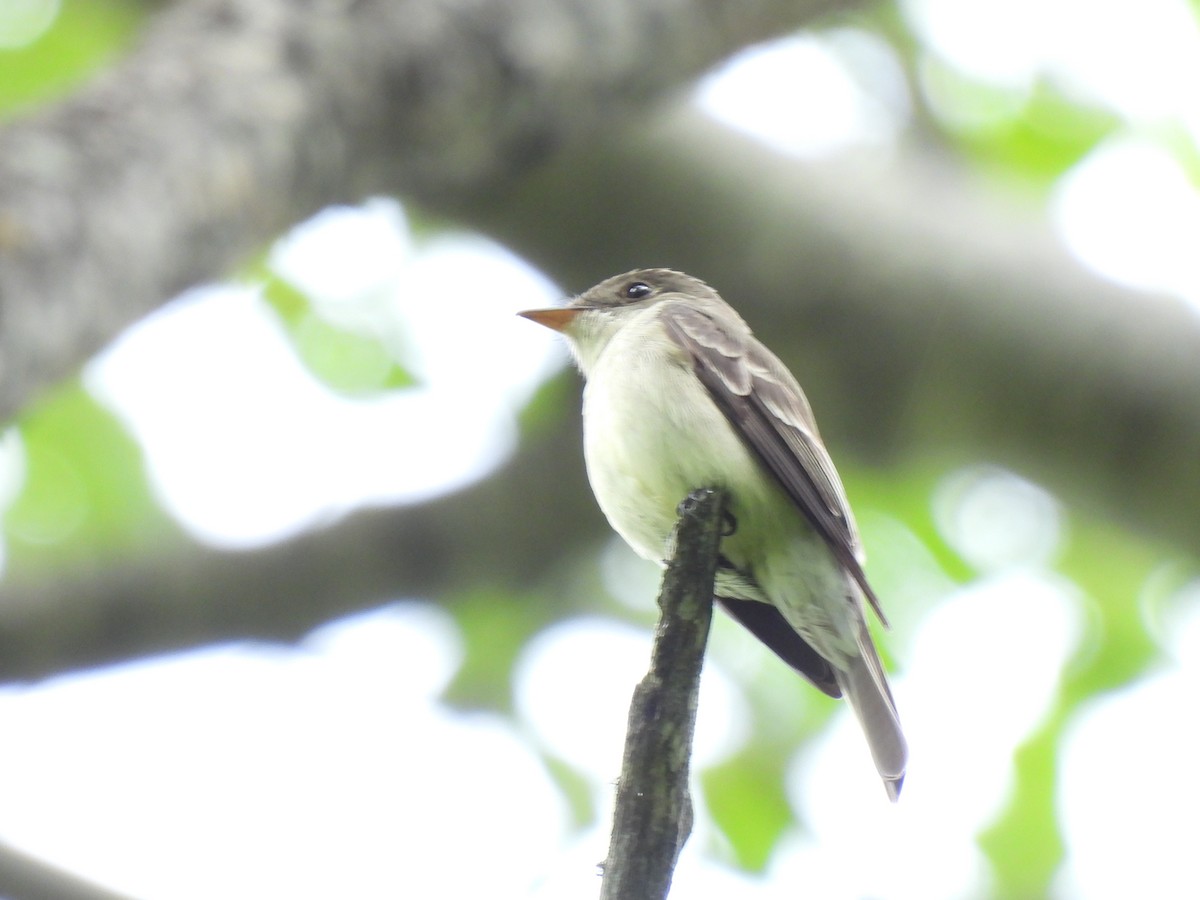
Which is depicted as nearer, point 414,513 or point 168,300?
point 168,300

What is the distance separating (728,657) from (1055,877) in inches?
70.5

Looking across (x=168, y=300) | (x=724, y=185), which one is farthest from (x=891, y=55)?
(x=168, y=300)

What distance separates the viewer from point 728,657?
21.4 feet

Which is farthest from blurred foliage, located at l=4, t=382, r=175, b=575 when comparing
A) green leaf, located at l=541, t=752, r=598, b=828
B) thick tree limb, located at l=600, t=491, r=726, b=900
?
thick tree limb, located at l=600, t=491, r=726, b=900

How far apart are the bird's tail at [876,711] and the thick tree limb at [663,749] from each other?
4.99 feet

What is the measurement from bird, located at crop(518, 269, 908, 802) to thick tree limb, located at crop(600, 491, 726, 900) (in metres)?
1.16

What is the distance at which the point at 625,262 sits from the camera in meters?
5.38

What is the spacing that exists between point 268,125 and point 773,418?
1.94 meters

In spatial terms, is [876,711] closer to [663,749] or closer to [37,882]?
[663,749]

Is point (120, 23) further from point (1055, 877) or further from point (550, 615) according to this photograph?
point (1055, 877)

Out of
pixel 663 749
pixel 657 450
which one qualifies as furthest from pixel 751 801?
pixel 663 749

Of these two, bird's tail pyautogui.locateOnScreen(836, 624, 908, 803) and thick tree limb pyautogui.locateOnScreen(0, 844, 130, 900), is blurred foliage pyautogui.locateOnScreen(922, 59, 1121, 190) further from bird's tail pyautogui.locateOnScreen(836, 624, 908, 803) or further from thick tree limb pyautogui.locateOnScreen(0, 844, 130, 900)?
thick tree limb pyautogui.locateOnScreen(0, 844, 130, 900)

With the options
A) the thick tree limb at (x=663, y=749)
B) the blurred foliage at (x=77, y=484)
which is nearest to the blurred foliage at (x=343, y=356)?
the blurred foliage at (x=77, y=484)

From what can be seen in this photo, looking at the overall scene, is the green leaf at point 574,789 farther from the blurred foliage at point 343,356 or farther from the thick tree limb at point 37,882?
the thick tree limb at point 37,882
